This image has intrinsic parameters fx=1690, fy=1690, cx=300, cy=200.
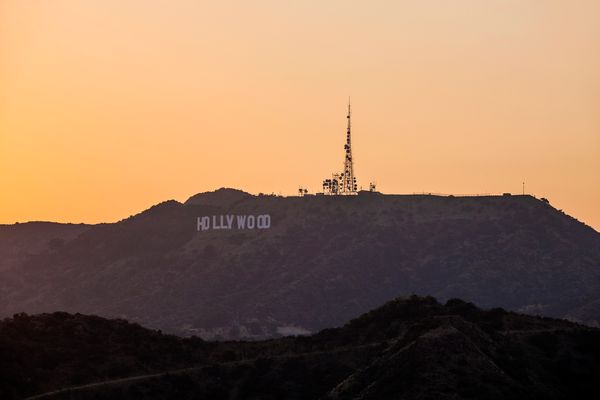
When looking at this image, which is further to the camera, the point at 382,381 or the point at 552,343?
the point at 552,343

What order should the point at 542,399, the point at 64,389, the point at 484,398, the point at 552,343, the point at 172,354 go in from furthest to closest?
the point at 172,354 < the point at 552,343 < the point at 64,389 < the point at 542,399 < the point at 484,398

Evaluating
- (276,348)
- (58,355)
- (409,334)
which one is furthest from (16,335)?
(409,334)

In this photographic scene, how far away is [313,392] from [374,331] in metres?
25.9

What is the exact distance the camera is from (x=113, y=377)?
175000 mm

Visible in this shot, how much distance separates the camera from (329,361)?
177 m

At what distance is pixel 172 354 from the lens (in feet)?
616

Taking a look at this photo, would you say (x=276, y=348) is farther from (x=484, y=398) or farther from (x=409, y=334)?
(x=484, y=398)

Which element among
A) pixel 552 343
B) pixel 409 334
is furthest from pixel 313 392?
pixel 552 343

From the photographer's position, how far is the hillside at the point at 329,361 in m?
147

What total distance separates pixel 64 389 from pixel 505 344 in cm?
4320

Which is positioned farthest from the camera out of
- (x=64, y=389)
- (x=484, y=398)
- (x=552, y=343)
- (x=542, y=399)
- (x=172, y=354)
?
(x=172, y=354)

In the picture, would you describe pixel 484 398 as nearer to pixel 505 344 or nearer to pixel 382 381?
pixel 382 381

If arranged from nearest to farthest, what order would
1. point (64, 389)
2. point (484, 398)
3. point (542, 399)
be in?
point (484, 398), point (542, 399), point (64, 389)

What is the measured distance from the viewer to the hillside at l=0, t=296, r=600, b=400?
146750 millimetres
